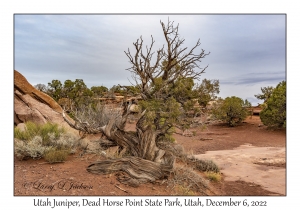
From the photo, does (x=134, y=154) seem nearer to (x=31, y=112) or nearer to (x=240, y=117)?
(x=31, y=112)

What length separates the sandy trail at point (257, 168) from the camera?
26.3ft

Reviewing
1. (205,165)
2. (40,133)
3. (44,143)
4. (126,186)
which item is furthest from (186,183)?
(40,133)

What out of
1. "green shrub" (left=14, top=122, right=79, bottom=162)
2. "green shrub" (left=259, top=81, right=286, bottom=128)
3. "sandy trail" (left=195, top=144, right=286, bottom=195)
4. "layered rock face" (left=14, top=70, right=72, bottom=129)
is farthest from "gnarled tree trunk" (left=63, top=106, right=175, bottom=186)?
"green shrub" (left=259, top=81, right=286, bottom=128)

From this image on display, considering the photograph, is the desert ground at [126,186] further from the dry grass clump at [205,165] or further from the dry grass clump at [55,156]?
the dry grass clump at [205,165]

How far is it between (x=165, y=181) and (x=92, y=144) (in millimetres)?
3177

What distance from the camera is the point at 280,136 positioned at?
18.0 m

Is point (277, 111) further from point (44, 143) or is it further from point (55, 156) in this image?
point (55, 156)

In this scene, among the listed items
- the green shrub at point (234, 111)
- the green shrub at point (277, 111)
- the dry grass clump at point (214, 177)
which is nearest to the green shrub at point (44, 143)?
the dry grass clump at point (214, 177)

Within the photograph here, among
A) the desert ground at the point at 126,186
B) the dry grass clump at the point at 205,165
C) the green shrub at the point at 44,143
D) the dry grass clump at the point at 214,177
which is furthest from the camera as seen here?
the dry grass clump at the point at 205,165

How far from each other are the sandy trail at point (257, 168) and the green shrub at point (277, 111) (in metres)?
6.00

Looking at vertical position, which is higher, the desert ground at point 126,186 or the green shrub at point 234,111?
the green shrub at point 234,111

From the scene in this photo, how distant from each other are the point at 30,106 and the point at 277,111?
1512 cm

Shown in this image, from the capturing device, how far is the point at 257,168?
382 inches
